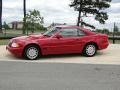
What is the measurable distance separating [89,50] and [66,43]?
113 centimetres

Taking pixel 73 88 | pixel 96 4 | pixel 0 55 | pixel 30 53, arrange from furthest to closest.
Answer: pixel 96 4
pixel 0 55
pixel 30 53
pixel 73 88

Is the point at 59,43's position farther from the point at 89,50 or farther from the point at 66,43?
the point at 89,50

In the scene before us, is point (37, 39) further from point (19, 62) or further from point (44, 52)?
point (19, 62)

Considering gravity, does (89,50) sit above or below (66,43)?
below

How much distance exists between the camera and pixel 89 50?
46.9 feet

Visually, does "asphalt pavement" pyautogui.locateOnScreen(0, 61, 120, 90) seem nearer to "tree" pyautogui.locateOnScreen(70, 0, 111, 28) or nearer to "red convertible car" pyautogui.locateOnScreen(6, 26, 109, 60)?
"red convertible car" pyautogui.locateOnScreen(6, 26, 109, 60)

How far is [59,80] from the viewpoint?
9.23m

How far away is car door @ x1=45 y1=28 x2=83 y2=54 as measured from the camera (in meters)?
13.7

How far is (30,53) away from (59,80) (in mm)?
4384

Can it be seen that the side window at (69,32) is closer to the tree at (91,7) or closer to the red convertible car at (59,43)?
the red convertible car at (59,43)

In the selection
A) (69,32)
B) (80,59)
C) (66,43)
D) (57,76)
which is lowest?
(57,76)

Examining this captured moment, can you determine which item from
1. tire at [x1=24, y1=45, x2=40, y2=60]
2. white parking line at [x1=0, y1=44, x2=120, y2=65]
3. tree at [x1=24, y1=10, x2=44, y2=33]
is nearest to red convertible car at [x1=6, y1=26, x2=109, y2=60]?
tire at [x1=24, y1=45, x2=40, y2=60]

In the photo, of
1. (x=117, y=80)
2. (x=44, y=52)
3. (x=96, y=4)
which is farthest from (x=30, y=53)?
(x=96, y=4)

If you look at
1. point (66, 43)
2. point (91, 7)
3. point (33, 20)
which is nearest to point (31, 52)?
point (66, 43)
